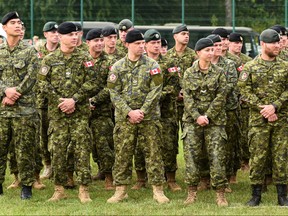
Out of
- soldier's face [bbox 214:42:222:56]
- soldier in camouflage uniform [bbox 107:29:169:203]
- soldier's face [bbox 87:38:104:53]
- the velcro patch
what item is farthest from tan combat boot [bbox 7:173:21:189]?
soldier's face [bbox 214:42:222:56]

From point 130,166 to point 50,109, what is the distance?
1266mm

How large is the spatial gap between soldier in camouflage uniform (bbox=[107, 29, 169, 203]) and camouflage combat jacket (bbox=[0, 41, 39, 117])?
1028 mm

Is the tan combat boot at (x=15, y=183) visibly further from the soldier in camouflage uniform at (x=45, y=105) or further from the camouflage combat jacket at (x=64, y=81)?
the camouflage combat jacket at (x=64, y=81)

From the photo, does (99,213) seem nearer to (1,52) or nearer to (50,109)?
(50,109)

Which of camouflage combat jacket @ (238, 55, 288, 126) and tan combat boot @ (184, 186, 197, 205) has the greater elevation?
camouflage combat jacket @ (238, 55, 288, 126)

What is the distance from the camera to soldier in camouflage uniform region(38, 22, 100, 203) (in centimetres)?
1072

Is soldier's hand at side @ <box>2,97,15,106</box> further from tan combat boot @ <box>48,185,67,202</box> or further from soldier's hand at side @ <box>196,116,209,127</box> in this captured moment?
soldier's hand at side @ <box>196,116,209,127</box>

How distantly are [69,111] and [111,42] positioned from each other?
2061 millimetres

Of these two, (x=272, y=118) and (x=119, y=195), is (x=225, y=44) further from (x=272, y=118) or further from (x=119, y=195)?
(x=119, y=195)

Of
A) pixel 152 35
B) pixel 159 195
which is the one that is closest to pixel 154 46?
pixel 152 35

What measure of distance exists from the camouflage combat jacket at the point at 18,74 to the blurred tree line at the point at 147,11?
1538cm

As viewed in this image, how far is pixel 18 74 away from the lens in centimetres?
1084

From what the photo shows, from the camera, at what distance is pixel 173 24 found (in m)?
26.3

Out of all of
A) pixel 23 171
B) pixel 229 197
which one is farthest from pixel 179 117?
pixel 23 171
